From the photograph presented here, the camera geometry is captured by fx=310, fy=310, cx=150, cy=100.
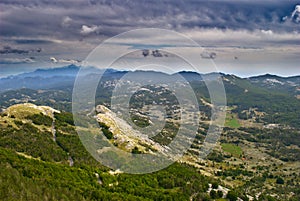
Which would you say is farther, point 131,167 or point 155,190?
point 131,167

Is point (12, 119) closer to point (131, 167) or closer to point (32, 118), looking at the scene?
point (32, 118)

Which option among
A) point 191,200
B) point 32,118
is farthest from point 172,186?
point 32,118

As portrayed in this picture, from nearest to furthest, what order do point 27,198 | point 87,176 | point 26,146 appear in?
point 27,198, point 87,176, point 26,146

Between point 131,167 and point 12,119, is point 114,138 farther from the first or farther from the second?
point 12,119

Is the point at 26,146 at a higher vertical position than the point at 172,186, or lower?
higher

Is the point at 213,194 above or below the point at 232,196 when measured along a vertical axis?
above

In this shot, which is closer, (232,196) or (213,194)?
(232,196)

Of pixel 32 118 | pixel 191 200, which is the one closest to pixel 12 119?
pixel 32 118

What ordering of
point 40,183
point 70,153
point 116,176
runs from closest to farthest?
1. point 40,183
2. point 116,176
3. point 70,153

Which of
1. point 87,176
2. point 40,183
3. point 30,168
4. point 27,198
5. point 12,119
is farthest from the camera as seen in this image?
point 12,119
